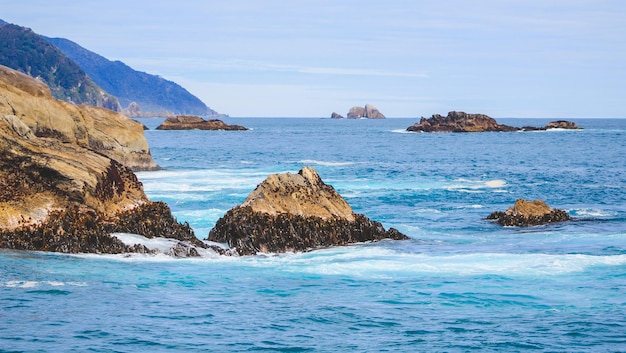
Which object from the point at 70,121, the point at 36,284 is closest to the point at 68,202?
the point at 36,284

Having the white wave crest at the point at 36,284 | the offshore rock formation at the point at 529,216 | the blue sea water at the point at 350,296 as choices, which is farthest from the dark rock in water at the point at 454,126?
the white wave crest at the point at 36,284

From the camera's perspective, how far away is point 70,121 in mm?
38406

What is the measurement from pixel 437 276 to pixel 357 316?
4.75m

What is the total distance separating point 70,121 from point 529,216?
64.5ft

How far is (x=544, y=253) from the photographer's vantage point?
25.3m

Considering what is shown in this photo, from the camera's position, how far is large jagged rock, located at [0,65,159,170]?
34312 millimetres

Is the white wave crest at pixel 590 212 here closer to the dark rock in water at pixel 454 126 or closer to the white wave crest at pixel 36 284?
the white wave crest at pixel 36 284

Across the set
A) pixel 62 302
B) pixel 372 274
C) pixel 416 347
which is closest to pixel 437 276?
pixel 372 274

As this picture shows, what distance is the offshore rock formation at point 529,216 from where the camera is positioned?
33.1 metres

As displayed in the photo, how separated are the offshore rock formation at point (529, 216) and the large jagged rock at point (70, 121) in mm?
15695

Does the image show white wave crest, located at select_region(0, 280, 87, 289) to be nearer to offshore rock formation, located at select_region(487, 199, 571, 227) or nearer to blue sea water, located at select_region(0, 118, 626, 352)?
blue sea water, located at select_region(0, 118, 626, 352)

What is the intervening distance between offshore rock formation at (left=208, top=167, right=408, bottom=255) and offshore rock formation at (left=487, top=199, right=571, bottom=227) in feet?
23.1

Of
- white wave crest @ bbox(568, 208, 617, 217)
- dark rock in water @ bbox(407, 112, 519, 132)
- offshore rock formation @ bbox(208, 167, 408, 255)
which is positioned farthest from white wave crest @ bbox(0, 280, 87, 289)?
dark rock in water @ bbox(407, 112, 519, 132)

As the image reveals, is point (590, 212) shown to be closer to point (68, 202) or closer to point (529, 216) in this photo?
point (529, 216)
